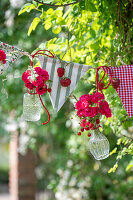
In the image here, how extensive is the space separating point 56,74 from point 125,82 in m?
0.30

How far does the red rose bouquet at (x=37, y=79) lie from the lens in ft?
4.01

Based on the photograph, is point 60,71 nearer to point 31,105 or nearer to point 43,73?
point 43,73

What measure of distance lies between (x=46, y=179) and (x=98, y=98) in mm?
4123

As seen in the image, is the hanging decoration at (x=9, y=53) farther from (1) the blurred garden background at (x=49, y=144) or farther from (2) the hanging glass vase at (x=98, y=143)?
(1) the blurred garden background at (x=49, y=144)

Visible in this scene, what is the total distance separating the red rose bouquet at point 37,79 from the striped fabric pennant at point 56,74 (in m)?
0.07

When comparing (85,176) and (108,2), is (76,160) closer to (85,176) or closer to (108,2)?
(85,176)

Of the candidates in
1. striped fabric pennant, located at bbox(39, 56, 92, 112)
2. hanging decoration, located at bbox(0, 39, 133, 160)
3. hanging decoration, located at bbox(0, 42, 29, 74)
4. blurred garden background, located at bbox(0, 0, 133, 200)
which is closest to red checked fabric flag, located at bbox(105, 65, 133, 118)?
hanging decoration, located at bbox(0, 39, 133, 160)

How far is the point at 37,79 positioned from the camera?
1.23 metres

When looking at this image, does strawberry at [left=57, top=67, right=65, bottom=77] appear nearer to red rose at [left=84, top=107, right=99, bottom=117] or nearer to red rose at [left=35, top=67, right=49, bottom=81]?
red rose at [left=35, top=67, right=49, bottom=81]

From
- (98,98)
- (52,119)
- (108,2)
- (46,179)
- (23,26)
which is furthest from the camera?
(46,179)

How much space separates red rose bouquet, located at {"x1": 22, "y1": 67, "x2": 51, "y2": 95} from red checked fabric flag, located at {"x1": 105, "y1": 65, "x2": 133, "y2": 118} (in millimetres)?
266

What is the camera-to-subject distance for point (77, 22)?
1.74 m

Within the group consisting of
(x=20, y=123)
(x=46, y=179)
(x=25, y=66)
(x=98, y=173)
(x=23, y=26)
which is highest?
(x=23, y=26)

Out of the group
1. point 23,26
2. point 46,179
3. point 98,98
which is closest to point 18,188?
point 46,179
